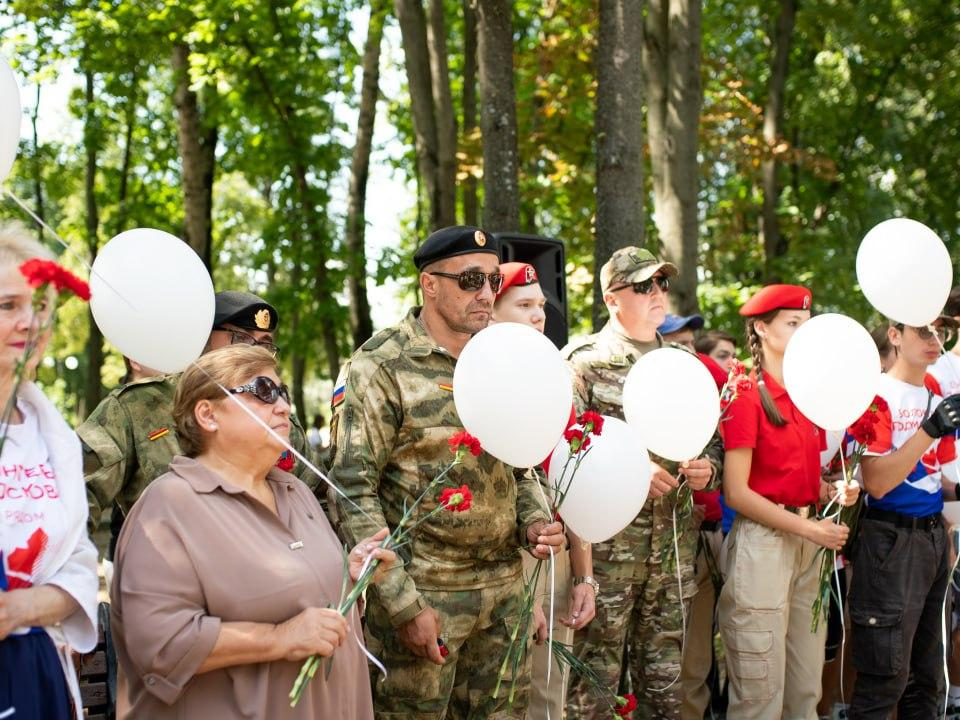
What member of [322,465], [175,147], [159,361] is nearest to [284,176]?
[175,147]

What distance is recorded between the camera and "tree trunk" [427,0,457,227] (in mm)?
11016

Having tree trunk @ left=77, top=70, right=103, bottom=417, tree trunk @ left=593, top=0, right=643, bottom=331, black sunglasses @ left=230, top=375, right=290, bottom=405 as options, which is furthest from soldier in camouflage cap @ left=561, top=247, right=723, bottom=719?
tree trunk @ left=77, top=70, right=103, bottom=417

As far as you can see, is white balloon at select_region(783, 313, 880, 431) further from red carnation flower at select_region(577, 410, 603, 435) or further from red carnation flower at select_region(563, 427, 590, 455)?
red carnation flower at select_region(563, 427, 590, 455)

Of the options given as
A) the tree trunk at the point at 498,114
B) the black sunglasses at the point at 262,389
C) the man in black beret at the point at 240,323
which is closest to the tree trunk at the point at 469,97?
the tree trunk at the point at 498,114

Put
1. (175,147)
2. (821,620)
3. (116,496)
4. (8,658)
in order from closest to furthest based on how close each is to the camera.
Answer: (8,658) < (116,496) < (821,620) < (175,147)

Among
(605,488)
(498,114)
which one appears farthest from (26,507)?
(498,114)

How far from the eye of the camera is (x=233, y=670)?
2.98 m

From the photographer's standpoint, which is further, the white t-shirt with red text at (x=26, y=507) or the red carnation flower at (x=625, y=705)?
the red carnation flower at (x=625, y=705)

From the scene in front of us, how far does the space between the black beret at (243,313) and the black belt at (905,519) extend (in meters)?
3.13

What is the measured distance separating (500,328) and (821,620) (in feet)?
8.52

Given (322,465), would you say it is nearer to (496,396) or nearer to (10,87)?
(496,396)

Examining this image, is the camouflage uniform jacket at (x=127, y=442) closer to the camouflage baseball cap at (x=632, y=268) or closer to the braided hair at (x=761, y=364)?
the camouflage baseball cap at (x=632, y=268)

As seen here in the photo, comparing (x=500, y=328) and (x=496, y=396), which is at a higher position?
(x=500, y=328)

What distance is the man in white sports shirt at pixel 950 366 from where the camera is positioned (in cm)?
568
